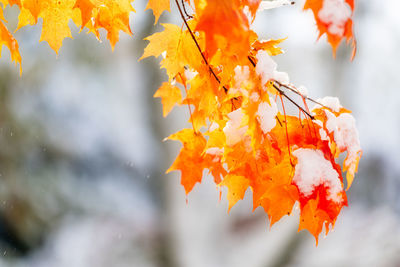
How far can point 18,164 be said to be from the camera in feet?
16.8

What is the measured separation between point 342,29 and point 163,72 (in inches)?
127

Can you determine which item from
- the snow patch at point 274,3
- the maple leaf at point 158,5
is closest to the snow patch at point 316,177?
the snow patch at point 274,3

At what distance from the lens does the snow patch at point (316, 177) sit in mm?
870

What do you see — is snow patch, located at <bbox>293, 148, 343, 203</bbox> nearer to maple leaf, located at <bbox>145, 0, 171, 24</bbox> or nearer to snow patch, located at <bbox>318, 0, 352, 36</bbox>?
snow patch, located at <bbox>318, 0, 352, 36</bbox>

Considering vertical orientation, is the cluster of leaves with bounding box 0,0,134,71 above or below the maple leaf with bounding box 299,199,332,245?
above

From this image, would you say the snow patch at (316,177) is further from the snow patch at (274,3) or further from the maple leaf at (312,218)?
the snow patch at (274,3)

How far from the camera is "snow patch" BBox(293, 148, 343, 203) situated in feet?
2.85

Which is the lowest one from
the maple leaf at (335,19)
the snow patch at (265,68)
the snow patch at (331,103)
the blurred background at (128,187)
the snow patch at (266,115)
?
the blurred background at (128,187)

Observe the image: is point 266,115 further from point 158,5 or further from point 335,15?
point 158,5

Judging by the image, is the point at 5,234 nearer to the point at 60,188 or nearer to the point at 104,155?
the point at 60,188

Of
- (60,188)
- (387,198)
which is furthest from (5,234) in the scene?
(387,198)

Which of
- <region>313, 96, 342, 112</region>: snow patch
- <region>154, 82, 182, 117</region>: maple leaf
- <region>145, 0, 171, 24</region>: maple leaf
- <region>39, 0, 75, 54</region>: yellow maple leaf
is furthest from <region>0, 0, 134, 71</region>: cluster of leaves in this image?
<region>313, 96, 342, 112</region>: snow patch

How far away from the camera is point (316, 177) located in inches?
34.2

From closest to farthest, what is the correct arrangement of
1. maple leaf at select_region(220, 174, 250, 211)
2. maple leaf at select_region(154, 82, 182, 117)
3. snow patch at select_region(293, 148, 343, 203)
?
snow patch at select_region(293, 148, 343, 203)
maple leaf at select_region(220, 174, 250, 211)
maple leaf at select_region(154, 82, 182, 117)
